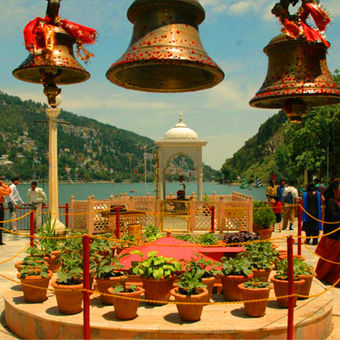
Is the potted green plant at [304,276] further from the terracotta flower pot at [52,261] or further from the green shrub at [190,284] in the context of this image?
the terracotta flower pot at [52,261]

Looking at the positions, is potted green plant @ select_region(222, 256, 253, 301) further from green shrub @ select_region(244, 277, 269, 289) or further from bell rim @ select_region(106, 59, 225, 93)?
bell rim @ select_region(106, 59, 225, 93)

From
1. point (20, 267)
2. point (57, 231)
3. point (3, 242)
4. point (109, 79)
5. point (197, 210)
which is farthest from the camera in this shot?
point (197, 210)

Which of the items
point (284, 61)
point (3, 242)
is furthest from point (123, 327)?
point (3, 242)

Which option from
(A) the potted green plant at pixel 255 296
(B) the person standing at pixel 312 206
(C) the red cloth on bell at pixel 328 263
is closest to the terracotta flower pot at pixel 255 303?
(A) the potted green plant at pixel 255 296

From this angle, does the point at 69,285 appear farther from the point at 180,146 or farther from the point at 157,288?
the point at 180,146

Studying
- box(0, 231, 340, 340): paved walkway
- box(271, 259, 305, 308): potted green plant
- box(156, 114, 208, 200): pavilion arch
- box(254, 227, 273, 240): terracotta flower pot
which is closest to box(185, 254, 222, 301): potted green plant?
box(271, 259, 305, 308): potted green plant

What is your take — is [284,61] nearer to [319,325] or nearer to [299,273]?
[299,273]

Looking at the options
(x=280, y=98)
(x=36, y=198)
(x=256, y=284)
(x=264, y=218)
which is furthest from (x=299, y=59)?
(x=36, y=198)

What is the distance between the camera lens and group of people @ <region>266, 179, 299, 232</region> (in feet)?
52.2

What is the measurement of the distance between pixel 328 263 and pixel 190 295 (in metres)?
3.95

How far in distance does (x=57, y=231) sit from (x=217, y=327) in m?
7.51

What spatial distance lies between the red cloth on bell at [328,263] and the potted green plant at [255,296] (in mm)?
2845

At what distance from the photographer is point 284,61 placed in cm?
534

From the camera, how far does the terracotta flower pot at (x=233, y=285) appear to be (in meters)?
6.04
